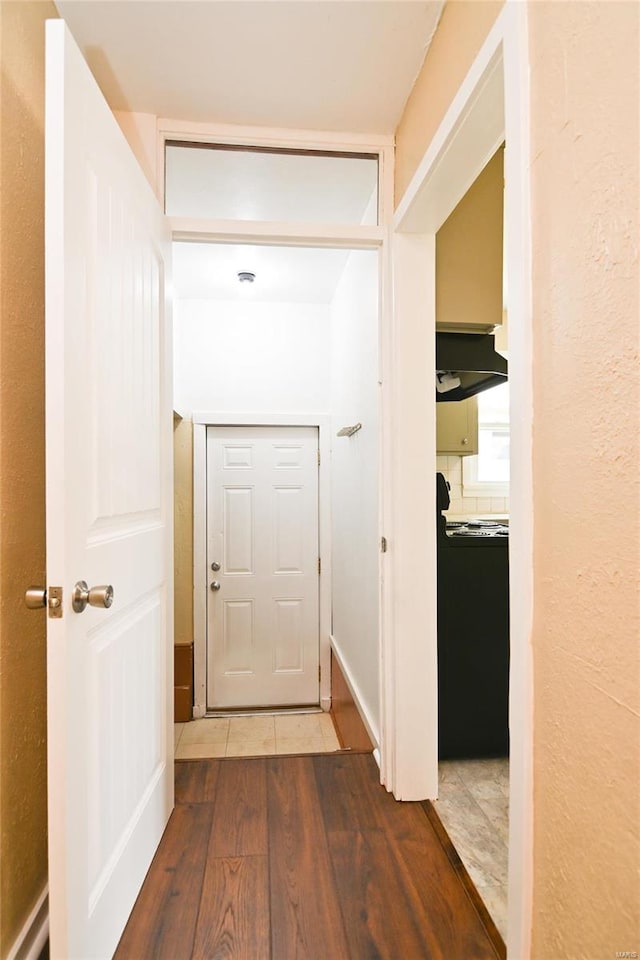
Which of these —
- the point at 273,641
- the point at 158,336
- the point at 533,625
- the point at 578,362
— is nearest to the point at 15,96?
the point at 158,336

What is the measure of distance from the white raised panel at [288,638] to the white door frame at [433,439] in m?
1.78

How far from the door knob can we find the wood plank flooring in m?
0.87

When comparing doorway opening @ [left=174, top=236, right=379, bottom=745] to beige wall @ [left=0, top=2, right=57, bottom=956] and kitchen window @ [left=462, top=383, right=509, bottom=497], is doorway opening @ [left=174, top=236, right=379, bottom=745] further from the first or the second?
beige wall @ [left=0, top=2, right=57, bottom=956]

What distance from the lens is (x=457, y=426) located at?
3.31 meters

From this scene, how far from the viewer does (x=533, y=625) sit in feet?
3.08

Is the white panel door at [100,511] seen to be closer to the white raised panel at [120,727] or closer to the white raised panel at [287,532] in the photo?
the white raised panel at [120,727]

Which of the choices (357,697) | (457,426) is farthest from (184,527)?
(457,426)

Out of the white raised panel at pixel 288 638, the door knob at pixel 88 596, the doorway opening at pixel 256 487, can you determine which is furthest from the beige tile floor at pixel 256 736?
the door knob at pixel 88 596

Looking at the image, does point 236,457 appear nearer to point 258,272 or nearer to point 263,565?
point 263,565

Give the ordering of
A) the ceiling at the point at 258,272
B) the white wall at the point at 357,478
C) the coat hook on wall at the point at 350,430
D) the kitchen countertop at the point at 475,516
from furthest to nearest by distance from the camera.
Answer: the kitchen countertop at the point at 475,516 → the ceiling at the point at 258,272 → the coat hook on wall at the point at 350,430 → the white wall at the point at 357,478

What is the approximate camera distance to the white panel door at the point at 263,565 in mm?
3555

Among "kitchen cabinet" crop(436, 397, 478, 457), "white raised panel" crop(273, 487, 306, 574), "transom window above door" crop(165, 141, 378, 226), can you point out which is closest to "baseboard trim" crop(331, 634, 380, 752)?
"white raised panel" crop(273, 487, 306, 574)

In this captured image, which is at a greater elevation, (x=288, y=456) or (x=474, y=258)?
(x=474, y=258)

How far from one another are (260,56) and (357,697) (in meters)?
2.57
